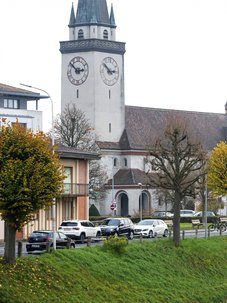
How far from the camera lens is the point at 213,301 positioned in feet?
166

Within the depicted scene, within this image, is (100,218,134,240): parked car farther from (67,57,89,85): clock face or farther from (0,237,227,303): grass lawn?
(67,57,89,85): clock face

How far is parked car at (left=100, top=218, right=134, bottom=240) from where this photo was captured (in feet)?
→ 222

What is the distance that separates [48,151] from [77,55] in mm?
90249

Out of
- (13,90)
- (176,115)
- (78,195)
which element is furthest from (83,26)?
(78,195)

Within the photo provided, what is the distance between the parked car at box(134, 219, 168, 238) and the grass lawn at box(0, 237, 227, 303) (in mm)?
8831

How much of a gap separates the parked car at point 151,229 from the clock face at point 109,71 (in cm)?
6190

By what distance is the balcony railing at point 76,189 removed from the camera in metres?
74.7

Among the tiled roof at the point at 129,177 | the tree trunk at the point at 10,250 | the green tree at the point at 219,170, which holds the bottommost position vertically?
the tree trunk at the point at 10,250

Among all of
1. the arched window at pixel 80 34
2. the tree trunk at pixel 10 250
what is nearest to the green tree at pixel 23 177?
the tree trunk at pixel 10 250

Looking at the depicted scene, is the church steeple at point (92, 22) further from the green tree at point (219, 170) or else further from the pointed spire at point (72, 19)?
the green tree at point (219, 170)

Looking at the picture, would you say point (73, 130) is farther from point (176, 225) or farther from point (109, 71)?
point (176, 225)

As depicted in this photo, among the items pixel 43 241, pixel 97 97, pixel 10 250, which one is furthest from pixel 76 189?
pixel 97 97

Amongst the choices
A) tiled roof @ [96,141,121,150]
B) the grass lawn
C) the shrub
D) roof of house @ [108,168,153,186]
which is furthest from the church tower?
the shrub

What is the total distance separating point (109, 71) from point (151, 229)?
214 ft
